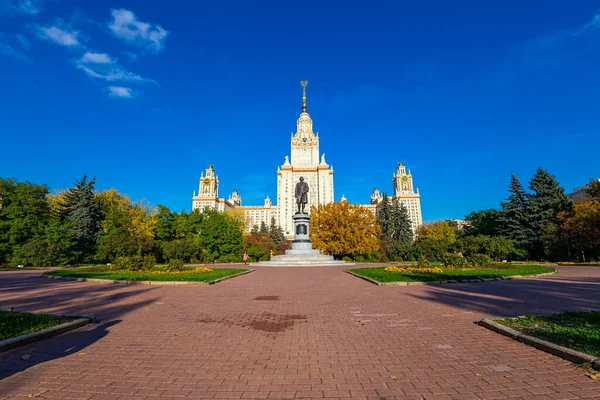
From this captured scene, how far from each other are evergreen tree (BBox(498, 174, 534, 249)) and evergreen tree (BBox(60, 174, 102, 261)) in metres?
56.7

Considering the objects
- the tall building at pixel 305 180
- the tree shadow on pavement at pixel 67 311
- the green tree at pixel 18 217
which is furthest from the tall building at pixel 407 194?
the tree shadow on pavement at pixel 67 311

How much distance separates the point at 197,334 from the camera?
19.8 feet

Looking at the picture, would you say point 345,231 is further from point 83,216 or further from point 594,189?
point 83,216

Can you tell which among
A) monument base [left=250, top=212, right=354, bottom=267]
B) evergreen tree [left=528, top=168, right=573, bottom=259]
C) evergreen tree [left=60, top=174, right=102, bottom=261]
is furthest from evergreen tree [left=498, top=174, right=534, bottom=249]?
evergreen tree [left=60, top=174, right=102, bottom=261]

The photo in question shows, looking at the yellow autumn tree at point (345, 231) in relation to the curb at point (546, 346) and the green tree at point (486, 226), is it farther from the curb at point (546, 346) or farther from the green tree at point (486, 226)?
the curb at point (546, 346)

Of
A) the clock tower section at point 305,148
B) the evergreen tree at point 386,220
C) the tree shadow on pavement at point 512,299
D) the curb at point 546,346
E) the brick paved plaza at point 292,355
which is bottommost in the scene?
the brick paved plaza at point 292,355

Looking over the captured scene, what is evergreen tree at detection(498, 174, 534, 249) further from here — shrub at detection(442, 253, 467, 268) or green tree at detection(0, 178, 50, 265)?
green tree at detection(0, 178, 50, 265)

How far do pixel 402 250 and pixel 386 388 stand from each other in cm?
3459

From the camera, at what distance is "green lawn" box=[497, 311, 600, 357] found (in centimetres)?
481

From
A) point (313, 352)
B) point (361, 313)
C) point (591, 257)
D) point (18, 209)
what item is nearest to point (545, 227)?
point (591, 257)

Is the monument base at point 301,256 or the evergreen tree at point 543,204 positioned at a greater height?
the evergreen tree at point 543,204

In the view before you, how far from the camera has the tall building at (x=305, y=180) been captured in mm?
137875

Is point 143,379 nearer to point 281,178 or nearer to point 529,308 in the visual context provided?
point 529,308

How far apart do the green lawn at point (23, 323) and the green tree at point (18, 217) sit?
34.2 m
